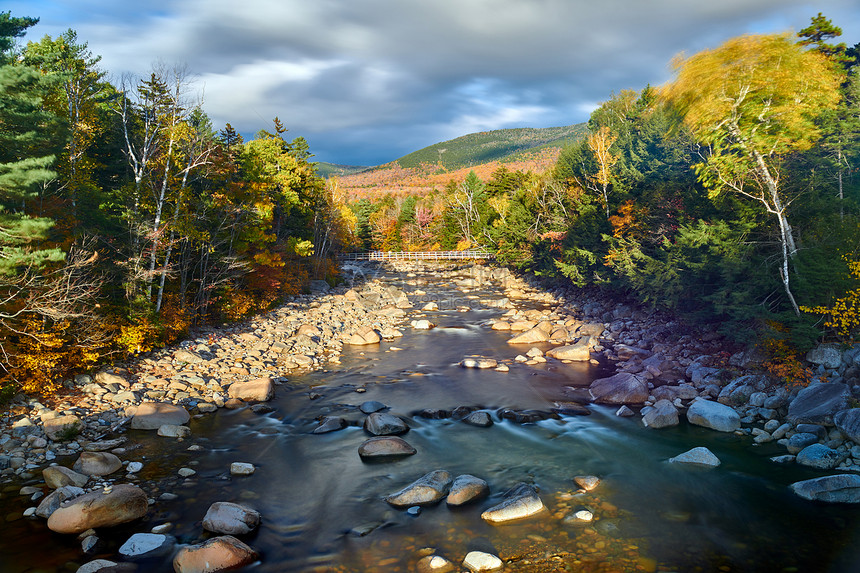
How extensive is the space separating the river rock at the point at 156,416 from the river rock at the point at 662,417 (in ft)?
47.2

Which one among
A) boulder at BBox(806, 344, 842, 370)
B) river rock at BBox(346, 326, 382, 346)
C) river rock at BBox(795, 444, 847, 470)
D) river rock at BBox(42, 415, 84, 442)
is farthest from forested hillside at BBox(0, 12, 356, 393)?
boulder at BBox(806, 344, 842, 370)

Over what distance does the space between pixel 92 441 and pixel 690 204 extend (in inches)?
1016

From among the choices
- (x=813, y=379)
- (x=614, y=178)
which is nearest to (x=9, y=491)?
(x=813, y=379)

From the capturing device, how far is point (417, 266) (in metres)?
72.8

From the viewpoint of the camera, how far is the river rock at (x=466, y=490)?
33.4 feet

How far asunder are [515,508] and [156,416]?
429 inches

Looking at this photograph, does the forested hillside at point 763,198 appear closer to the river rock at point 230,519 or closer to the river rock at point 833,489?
the river rock at point 833,489

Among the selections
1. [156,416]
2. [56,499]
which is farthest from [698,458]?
[156,416]

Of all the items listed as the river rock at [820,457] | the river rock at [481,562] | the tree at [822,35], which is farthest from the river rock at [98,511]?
the tree at [822,35]

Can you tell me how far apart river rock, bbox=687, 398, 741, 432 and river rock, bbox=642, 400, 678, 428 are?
1.80 ft

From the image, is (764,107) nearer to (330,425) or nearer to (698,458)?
(698,458)

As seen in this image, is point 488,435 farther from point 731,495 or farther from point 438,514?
point 731,495

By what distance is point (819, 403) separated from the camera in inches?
520

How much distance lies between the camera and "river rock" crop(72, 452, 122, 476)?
1080 cm
